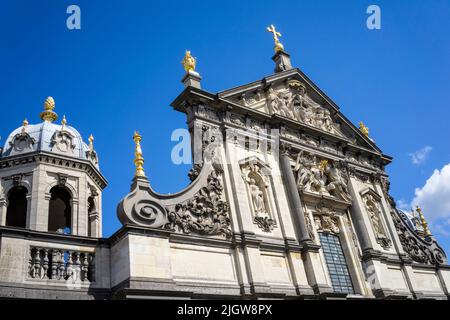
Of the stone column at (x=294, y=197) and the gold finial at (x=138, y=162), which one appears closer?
the gold finial at (x=138, y=162)

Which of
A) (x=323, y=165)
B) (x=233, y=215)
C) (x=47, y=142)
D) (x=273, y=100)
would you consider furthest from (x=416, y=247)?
(x=47, y=142)

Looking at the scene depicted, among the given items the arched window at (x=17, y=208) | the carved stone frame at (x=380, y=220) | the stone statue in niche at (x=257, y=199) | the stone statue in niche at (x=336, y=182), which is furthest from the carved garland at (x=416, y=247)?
the arched window at (x=17, y=208)

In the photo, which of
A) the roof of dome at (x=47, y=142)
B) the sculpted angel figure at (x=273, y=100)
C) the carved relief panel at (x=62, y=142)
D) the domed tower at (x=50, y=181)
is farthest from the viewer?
the carved relief panel at (x=62, y=142)

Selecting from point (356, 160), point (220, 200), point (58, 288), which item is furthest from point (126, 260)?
point (356, 160)

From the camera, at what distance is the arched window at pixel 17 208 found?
2134 cm

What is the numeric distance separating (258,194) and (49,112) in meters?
14.0

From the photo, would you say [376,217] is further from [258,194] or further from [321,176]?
[258,194]

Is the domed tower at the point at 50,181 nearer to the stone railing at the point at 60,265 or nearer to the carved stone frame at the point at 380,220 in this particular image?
the stone railing at the point at 60,265

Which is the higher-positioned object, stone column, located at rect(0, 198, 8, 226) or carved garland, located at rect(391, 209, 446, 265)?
stone column, located at rect(0, 198, 8, 226)

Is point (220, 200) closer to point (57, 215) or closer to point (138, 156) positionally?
point (138, 156)

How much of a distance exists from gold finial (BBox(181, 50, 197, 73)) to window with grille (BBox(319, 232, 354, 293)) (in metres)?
8.49

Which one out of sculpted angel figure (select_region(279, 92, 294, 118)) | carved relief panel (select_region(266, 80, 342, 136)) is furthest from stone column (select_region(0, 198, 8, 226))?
sculpted angel figure (select_region(279, 92, 294, 118))

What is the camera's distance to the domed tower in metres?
20.8

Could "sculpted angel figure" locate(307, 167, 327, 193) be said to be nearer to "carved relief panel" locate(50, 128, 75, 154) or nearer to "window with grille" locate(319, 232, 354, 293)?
"window with grille" locate(319, 232, 354, 293)
